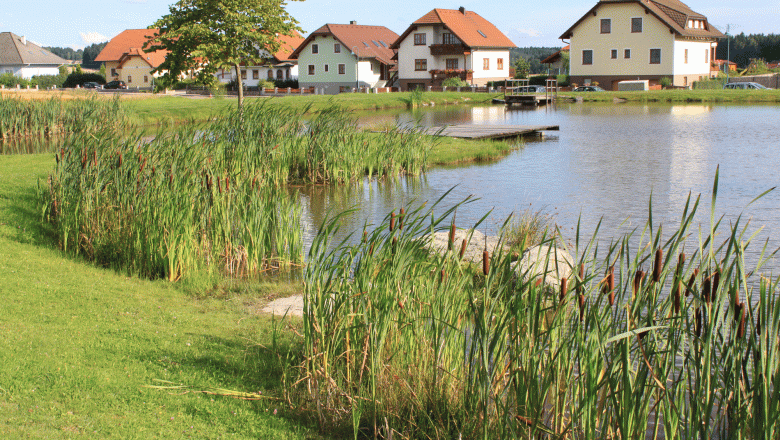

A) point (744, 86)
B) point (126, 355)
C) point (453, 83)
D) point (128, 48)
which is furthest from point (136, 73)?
point (126, 355)

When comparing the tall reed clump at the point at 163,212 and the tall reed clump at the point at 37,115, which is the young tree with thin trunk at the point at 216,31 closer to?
the tall reed clump at the point at 37,115

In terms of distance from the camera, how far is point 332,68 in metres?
73.6

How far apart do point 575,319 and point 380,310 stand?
1.32 meters

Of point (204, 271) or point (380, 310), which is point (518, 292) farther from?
point (204, 271)

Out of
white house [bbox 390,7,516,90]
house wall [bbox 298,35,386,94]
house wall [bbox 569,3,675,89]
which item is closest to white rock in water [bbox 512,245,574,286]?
house wall [bbox 569,3,675,89]

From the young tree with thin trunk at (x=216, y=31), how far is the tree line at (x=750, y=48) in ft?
266

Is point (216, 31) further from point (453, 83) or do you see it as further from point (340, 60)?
point (340, 60)

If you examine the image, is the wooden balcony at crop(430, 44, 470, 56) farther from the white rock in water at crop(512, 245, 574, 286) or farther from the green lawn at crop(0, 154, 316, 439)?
the green lawn at crop(0, 154, 316, 439)

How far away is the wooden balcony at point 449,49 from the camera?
68.5 meters

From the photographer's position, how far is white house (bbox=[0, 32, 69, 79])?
3632 inches

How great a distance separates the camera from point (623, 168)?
18.8 meters

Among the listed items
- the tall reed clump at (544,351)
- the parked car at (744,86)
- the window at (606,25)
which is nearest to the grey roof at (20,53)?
the window at (606,25)

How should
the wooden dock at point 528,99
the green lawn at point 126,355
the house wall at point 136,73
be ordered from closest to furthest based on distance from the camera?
the green lawn at point 126,355
the wooden dock at point 528,99
the house wall at point 136,73

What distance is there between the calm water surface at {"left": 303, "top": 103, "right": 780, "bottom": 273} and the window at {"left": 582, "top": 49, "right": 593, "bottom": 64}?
1318 inches
